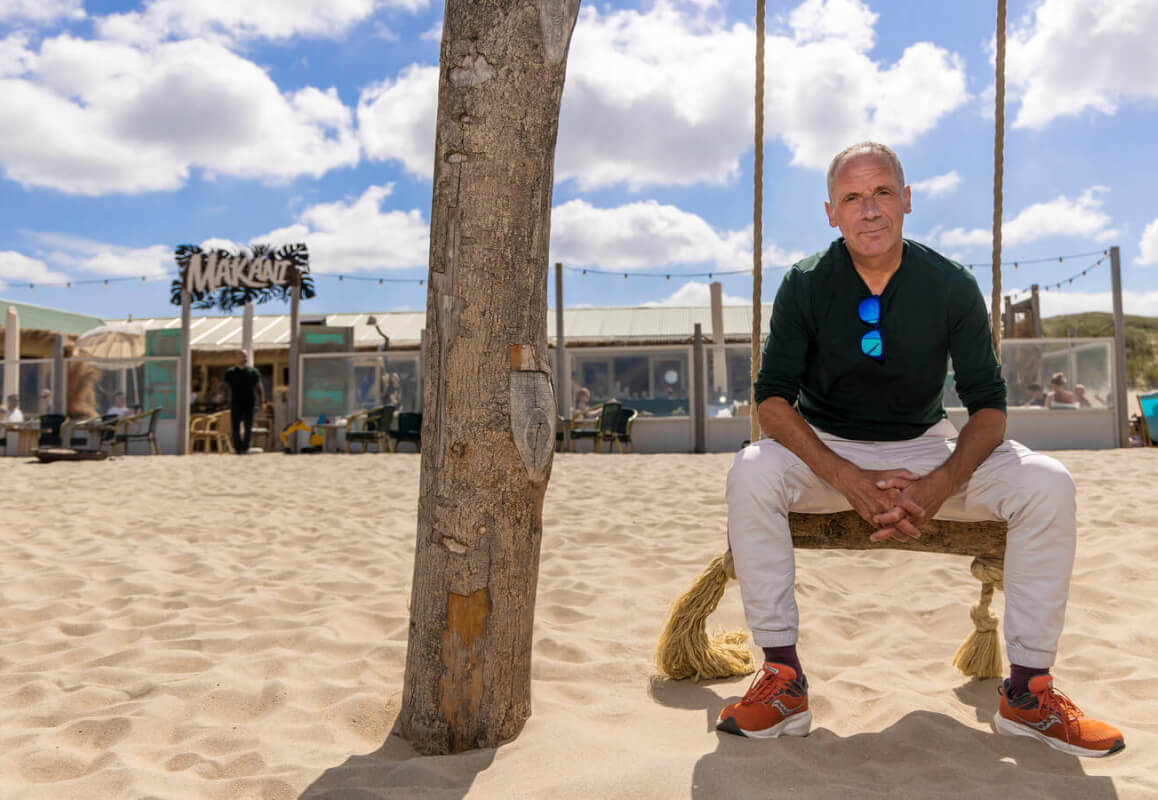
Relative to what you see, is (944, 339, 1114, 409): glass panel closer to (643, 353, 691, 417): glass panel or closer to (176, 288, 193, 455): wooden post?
(643, 353, 691, 417): glass panel

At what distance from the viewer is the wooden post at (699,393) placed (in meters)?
12.2

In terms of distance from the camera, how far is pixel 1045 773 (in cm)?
162

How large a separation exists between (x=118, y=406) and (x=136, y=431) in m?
0.51

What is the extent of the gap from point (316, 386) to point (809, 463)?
12019 millimetres

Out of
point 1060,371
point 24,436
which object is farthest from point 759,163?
point 24,436

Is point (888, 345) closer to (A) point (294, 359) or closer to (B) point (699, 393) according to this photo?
(B) point (699, 393)

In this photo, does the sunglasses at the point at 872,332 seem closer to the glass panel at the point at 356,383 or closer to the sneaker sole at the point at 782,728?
the sneaker sole at the point at 782,728

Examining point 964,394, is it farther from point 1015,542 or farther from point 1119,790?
point 1119,790

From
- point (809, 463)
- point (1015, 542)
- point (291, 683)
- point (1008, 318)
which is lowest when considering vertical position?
point (291, 683)

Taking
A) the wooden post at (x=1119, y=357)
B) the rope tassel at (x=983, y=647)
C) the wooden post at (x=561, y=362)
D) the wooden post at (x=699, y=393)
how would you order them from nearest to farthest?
the rope tassel at (x=983, y=647), the wooden post at (x=1119, y=357), the wooden post at (x=699, y=393), the wooden post at (x=561, y=362)

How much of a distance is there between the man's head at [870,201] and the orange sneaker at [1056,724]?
104cm

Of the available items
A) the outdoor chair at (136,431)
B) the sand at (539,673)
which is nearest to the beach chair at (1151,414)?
the sand at (539,673)

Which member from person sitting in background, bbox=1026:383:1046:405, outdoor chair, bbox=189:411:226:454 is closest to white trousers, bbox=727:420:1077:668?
person sitting in background, bbox=1026:383:1046:405

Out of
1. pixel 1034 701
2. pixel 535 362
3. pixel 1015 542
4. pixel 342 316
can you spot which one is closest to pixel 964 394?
pixel 1015 542
